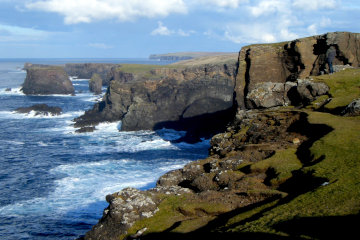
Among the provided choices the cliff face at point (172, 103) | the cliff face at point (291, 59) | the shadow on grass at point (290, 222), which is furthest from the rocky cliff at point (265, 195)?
the cliff face at point (172, 103)

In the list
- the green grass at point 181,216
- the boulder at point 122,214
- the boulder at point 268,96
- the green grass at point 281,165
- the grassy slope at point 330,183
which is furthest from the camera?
the boulder at point 268,96

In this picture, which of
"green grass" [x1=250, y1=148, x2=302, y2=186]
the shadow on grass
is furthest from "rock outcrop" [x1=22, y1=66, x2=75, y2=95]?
the shadow on grass

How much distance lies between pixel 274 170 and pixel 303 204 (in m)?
6.76

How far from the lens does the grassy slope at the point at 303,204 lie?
11922 mm

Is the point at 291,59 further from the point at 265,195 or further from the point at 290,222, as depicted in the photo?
the point at 290,222

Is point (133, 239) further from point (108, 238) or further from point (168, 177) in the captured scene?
point (168, 177)

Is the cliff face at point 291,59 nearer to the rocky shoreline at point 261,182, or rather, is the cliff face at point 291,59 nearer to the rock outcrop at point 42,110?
the rocky shoreline at point 261,182

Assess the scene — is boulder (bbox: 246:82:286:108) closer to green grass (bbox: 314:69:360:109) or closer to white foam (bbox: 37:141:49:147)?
green grass (bbox: 314:69:360:109)

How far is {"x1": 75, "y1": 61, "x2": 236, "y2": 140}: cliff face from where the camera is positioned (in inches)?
3206

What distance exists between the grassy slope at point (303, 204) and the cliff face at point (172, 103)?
168ft

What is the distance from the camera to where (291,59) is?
167ft

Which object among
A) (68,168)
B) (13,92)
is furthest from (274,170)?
(13,92)

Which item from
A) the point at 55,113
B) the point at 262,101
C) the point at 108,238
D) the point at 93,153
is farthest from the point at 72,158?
the point at 55,113

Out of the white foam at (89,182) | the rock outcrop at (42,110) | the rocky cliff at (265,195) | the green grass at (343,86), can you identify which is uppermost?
the green grass at (343,86)
